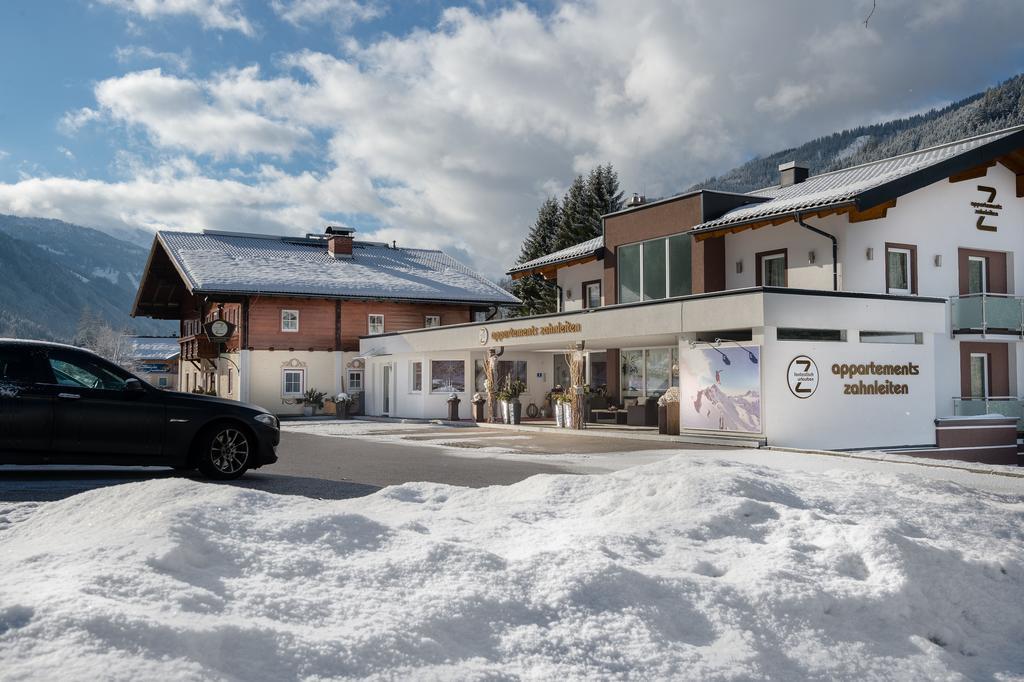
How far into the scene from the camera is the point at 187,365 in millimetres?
54312

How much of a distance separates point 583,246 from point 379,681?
28449 millimetres

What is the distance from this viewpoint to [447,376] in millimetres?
33500

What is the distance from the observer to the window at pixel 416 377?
3422 centimetres

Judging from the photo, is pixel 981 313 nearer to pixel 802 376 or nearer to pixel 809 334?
pixel 809 334

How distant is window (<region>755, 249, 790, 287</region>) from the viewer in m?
24.1

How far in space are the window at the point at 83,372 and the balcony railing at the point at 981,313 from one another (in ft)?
68.3

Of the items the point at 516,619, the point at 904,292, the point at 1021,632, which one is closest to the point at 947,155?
the point at 904,292

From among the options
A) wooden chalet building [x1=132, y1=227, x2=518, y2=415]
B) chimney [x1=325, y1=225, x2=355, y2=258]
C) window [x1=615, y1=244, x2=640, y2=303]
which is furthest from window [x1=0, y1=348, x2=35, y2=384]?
chimney [x1=325, y1=225, x2=355, y2=258]

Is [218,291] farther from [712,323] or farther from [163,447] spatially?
[163,447]

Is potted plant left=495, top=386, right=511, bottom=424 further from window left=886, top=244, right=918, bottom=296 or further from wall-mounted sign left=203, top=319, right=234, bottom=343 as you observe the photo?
wall-mounted sign left=203, top=319, right=234, bottom=343

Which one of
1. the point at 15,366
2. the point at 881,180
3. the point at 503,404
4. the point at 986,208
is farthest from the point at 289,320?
the point at 15,366

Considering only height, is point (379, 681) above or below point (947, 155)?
below

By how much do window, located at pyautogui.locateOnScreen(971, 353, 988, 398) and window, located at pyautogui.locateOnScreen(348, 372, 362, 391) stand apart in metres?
25.6

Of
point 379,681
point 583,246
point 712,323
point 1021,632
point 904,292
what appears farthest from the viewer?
point 583,246
